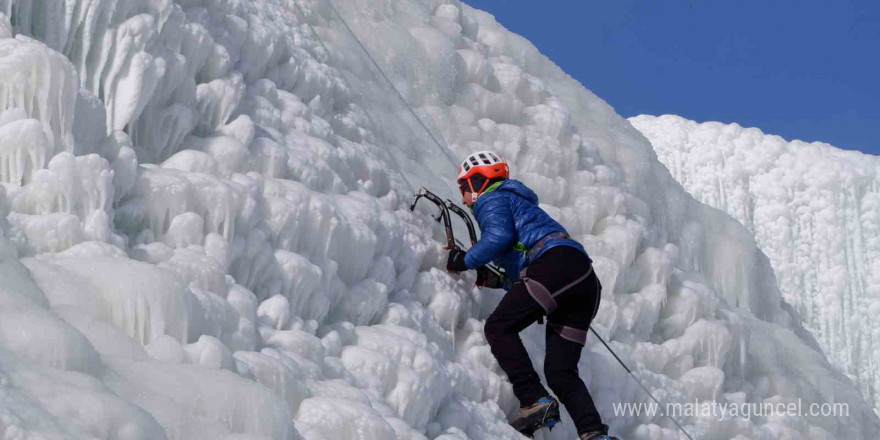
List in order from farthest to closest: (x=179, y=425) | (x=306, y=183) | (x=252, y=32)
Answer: (x=252, y=32) < (x=306, y=183) < (x=179, y=425)

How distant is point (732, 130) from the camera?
60.4ft

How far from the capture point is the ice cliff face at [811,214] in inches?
643

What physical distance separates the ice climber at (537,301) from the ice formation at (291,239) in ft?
0.59

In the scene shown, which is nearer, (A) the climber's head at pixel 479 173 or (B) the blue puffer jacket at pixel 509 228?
(B) the blue puffer jacket at pixel 509 228

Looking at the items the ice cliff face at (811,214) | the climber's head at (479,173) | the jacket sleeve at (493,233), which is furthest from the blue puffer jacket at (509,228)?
the ice cliff face at (811,214)

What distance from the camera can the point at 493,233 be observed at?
4.63 m

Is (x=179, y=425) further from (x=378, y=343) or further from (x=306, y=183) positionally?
(x=306, y=183)

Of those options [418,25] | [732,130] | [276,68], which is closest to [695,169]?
[732,130]

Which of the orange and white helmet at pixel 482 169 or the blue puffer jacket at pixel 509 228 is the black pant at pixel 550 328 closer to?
the blue puffer jacket at pixel 509 228

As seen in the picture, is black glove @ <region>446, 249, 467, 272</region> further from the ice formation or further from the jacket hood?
the jacket hood

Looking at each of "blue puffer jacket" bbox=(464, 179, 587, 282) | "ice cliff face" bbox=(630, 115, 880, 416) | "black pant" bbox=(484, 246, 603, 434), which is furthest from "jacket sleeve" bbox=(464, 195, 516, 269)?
"ice cliff face" bbox=(630, 115, 880, 416)

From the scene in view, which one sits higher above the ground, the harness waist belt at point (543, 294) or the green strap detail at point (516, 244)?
the green strap detail at point (516, 244)

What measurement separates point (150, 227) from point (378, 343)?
1.04 metres

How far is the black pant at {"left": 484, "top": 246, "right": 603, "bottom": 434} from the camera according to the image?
14.6 ft
